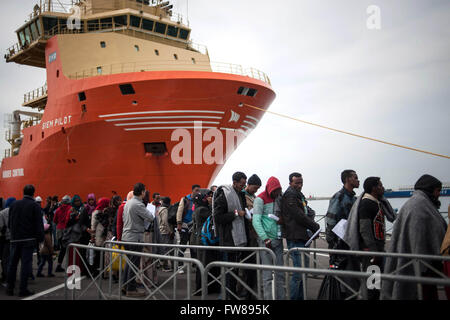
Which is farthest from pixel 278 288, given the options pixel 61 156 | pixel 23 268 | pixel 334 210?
pixel 61 156

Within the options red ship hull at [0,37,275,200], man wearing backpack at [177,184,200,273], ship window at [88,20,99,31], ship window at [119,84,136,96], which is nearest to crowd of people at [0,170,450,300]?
man wearing backpack at [177,184,200,273]

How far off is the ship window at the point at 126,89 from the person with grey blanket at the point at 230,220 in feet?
29.1

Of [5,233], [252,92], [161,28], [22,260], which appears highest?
[161,28]

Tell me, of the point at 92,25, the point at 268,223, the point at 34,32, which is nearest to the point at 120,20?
the point at 92,25

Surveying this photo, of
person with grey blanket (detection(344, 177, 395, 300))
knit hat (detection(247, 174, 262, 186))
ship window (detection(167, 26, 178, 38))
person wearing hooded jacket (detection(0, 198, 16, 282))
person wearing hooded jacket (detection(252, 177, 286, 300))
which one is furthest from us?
ship window (detection(167, 26, 178, 38))

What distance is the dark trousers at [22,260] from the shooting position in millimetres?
5711

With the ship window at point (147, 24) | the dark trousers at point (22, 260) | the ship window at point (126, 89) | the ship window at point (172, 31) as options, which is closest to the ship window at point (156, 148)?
the ship window at point (126, 89)

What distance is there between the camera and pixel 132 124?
1316cm

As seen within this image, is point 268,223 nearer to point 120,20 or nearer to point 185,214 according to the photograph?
point 185,214

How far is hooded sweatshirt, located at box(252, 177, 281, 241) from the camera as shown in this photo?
4.97m

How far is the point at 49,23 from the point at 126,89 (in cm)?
785

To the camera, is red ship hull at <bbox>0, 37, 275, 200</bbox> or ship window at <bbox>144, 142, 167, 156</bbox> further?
ship window at <bbox>144, 142, 167, 156</bbox>

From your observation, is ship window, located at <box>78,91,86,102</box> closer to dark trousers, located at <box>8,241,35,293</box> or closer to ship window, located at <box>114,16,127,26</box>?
ship window, located at <box>114,16,127,26</box>

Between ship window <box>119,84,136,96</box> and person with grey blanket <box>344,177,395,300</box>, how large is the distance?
1019 cm
